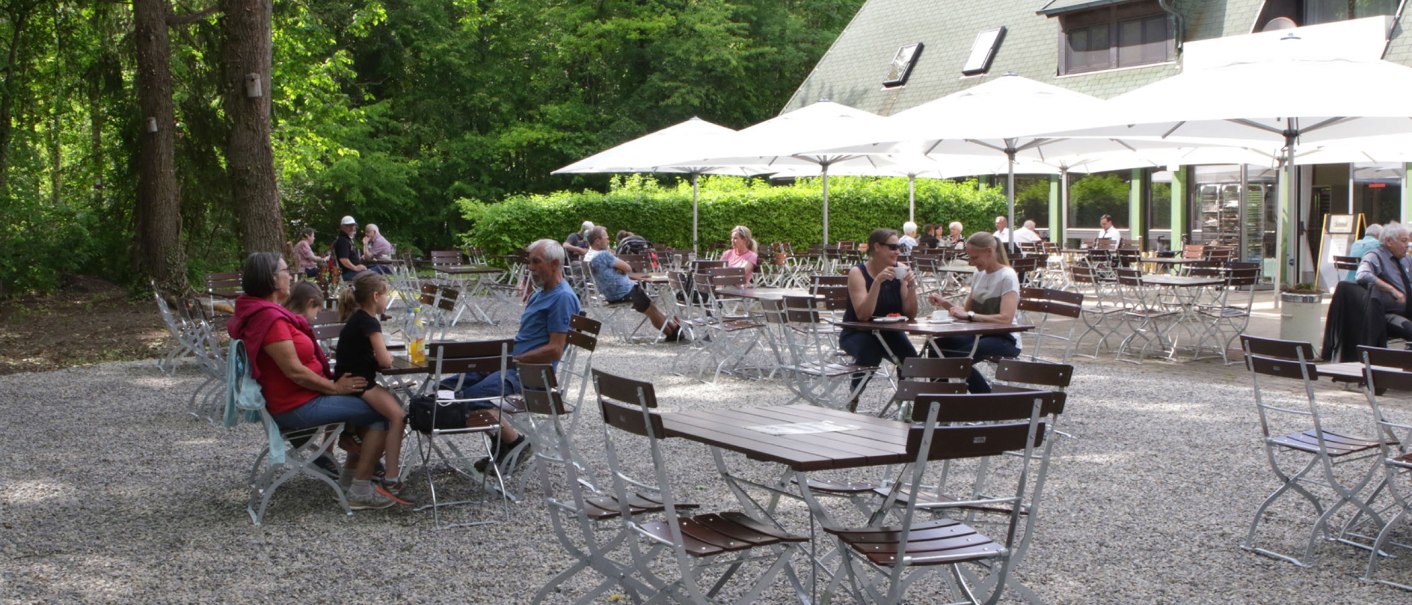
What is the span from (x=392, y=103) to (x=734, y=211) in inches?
607

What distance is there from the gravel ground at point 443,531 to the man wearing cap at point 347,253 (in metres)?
7.04

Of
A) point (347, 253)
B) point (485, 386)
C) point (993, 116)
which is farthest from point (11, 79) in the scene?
point (485, 386)

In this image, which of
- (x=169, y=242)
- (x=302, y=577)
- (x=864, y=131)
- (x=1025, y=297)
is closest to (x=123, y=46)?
(x=169, y=242)

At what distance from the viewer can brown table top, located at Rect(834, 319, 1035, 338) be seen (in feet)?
24.8

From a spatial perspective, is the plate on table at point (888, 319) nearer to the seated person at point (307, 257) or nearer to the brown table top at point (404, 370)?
the brown table top at point (404, 370)

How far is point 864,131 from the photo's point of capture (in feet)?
45.2

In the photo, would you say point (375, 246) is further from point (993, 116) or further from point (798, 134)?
point (993, 116)

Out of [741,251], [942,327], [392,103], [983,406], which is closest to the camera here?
[983,406]

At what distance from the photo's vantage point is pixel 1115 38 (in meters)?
23.6

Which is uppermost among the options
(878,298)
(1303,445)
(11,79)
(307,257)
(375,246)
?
(11,79)

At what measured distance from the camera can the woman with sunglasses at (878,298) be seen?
8.12 m

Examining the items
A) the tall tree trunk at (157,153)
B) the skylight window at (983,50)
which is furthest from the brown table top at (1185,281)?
the skylight window at (983,50)

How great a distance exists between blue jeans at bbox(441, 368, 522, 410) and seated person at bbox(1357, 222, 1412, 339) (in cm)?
701

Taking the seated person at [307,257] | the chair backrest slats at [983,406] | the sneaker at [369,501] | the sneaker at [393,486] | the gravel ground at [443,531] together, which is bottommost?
the gravel ground at [443,531]
